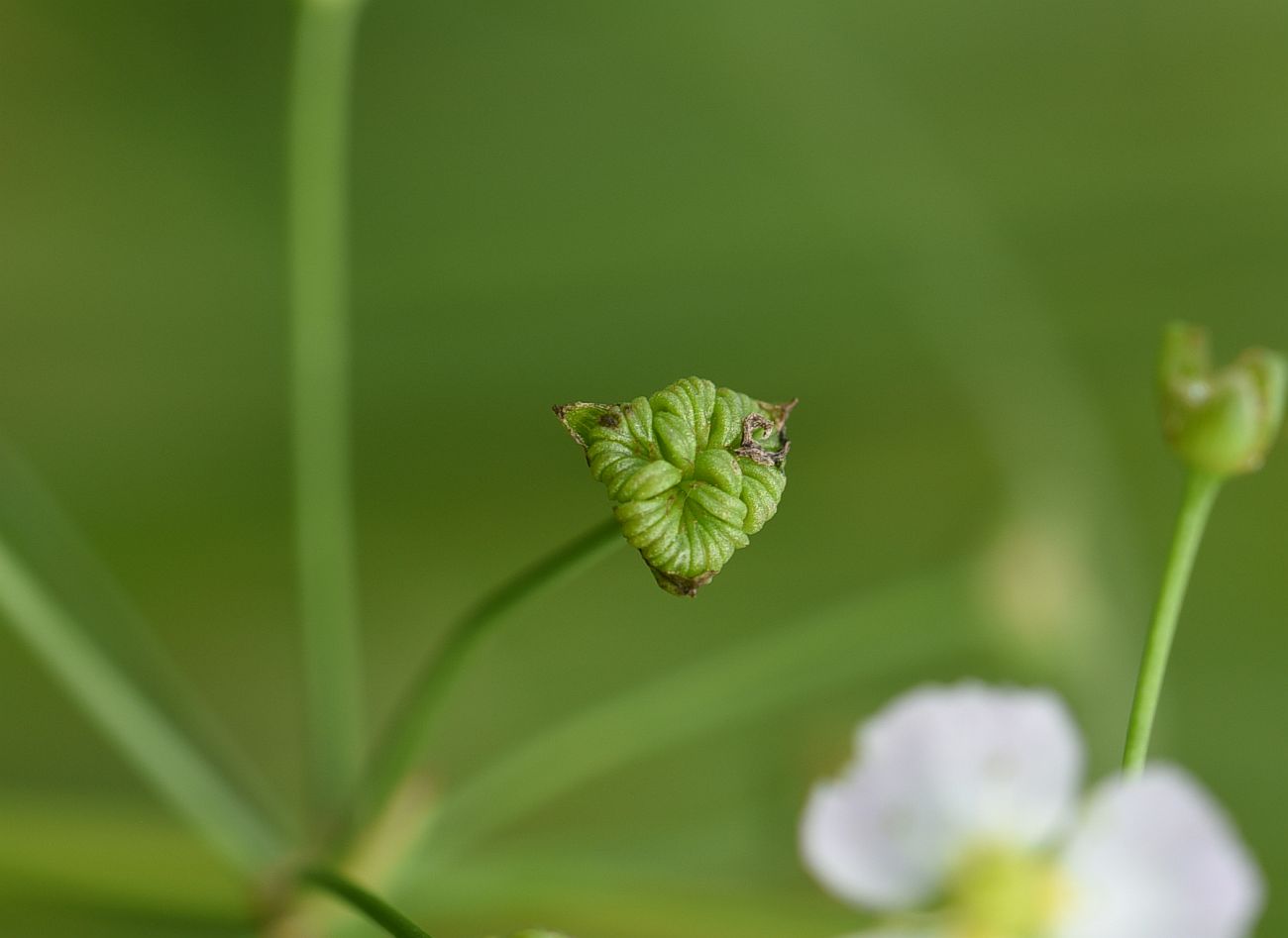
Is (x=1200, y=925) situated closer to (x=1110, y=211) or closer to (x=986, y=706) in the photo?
(x=986, y=706)

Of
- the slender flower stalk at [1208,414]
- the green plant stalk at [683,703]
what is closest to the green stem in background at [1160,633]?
the slender flower stalk at [1208,414]

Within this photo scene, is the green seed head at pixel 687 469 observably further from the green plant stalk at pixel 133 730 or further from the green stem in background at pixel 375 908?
the green plant stalk at pixel 133 730

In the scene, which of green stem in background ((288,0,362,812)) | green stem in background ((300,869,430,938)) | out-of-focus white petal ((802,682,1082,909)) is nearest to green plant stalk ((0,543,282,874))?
green stem in background ((288,0,362,812))

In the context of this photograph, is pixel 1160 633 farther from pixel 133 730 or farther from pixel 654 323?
pixel 654 323

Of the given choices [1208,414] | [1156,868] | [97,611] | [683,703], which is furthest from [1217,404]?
[97,611]

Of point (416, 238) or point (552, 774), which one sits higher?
point (416, 238)

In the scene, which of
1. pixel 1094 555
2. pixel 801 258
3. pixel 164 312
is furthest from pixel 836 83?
pixel 164 312

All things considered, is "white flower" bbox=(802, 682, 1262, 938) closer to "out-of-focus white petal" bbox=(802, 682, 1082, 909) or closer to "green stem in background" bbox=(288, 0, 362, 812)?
"out-of-focus white petal" bbox=(802, 682, 1082, 909)
